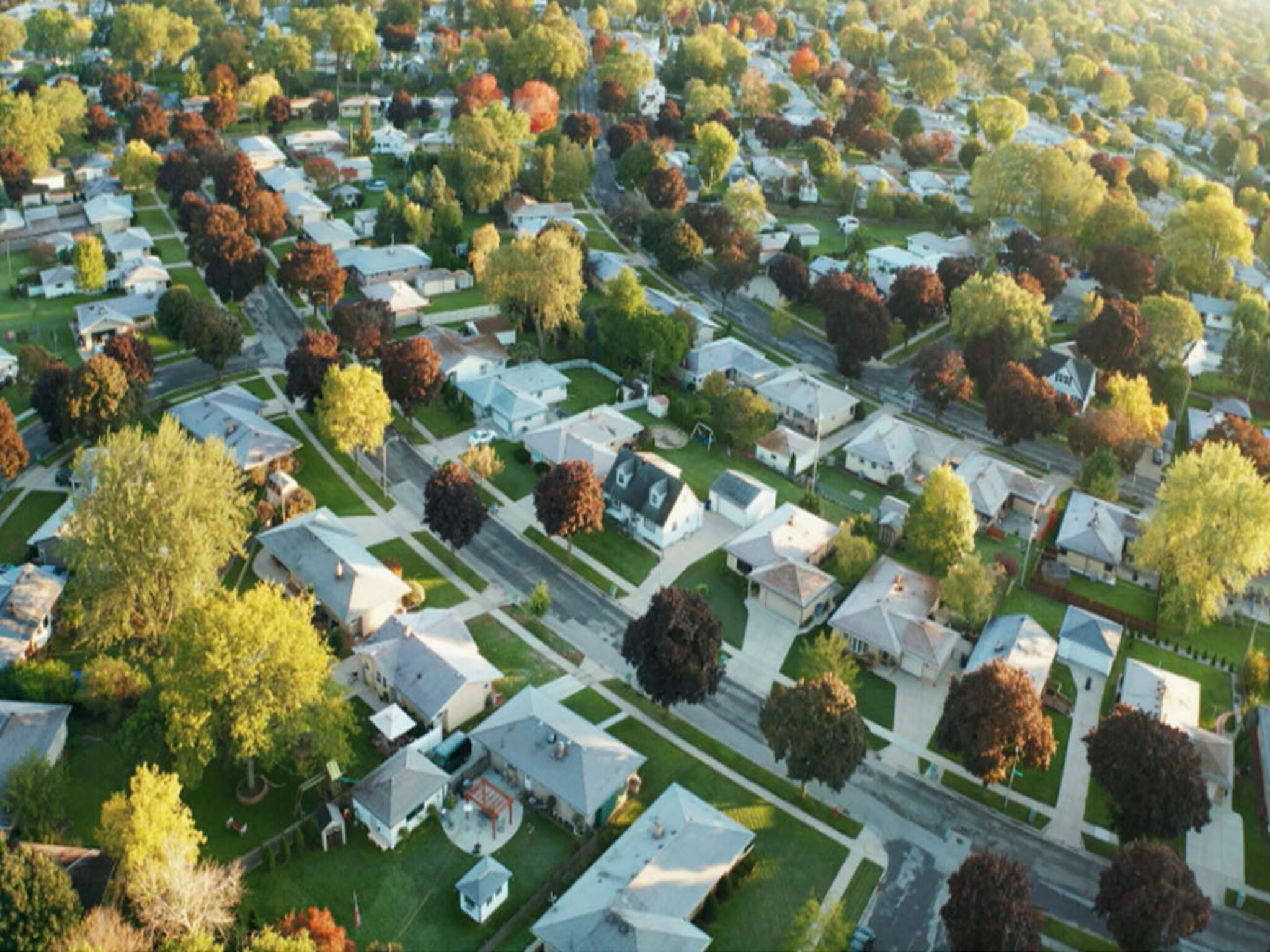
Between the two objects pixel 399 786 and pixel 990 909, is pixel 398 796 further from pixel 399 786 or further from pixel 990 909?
pixel 990 909

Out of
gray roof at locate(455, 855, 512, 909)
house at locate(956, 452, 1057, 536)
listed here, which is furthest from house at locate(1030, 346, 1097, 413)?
gray roof at locate(455, 855, 512, 909)

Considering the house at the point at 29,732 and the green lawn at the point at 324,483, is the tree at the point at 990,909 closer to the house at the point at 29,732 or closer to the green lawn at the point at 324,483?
the house at the point at 29,732

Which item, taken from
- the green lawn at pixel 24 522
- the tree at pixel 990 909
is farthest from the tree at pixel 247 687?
the tree at pixel 990 909

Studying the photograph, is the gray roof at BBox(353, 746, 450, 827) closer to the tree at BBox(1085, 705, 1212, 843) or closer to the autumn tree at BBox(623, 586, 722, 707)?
the autumn tree at BBox(623, 586, 722, 707)

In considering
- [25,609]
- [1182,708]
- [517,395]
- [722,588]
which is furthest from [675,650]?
[517,395]

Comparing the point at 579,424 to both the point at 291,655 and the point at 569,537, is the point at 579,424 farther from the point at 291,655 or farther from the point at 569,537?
the point at 291,655
